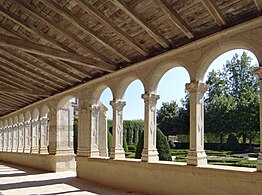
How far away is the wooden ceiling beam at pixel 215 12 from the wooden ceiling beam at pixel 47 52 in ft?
9.32

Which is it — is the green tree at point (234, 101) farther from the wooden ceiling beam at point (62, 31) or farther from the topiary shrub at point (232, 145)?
the wooden ceiling beam at point (62, 31)

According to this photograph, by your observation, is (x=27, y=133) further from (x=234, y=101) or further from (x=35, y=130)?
(x=234, y=101)

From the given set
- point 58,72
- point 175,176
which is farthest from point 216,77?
point 175,176

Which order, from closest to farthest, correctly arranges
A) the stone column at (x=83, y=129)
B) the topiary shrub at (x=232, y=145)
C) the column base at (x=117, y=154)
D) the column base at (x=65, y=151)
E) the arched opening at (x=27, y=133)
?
the column base at (x=117, y=154)
the stone column at (x=83, y=129)
the column base at (x=65, y=151)
the arched opening at (x=27, y=133)
the topiary shrub at (x=232, y=145)

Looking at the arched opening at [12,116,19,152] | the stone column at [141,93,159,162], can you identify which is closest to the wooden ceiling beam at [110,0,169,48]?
the stone column at [141,93,159,162]

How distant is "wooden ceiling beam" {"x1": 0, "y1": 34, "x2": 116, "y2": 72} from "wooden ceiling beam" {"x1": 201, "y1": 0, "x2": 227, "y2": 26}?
112 inches

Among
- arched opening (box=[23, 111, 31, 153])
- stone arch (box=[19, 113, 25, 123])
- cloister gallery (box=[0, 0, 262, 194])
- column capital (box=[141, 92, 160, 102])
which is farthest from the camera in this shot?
stone arch (box=[19, 113, 25, 123])

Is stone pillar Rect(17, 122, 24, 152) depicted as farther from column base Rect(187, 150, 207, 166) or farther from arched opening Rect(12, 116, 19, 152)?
column base Rect(187, 150, 207, 166)

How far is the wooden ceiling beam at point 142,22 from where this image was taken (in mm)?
4363

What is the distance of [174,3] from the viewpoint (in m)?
4.38

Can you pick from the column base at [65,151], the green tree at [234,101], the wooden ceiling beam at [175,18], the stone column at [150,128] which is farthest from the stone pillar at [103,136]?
the green tree at [234,101]

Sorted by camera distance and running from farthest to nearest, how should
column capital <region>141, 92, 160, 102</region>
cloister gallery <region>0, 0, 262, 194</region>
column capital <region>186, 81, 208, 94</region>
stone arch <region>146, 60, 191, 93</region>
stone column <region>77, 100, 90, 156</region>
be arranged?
stone column <region>77, 100, 90, 156</region> < column capital <region>141, 92, 160, 102</region> < stone arch <region>146, 60, 191, 93</region> < column capital <region>186, 81, 208, 94</region> < cloister gallery <region>0, 0, 262, 194</region>

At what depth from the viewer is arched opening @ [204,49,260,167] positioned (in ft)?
70.5

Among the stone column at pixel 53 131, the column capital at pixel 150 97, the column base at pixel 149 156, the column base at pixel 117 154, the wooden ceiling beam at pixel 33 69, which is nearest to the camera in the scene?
the column base at pixel 149 156
